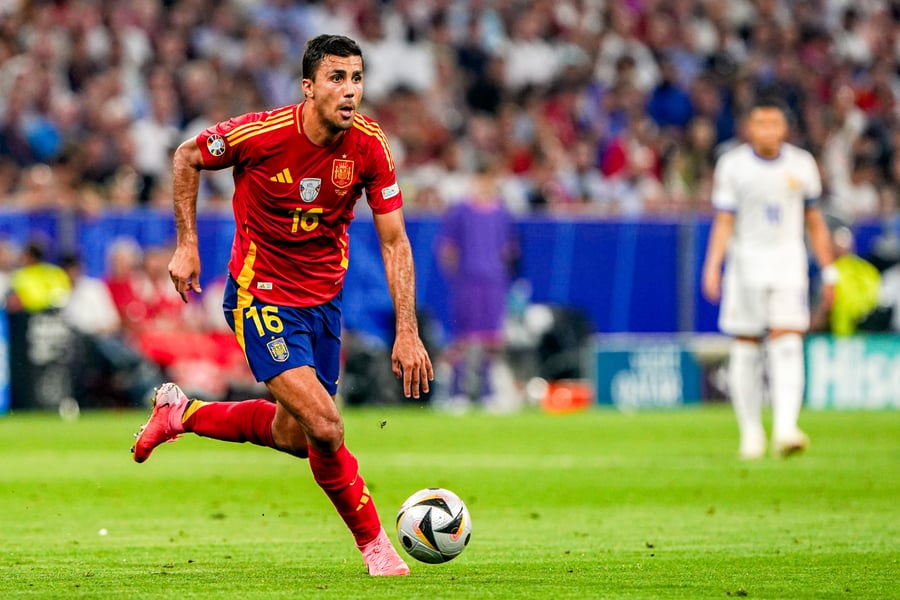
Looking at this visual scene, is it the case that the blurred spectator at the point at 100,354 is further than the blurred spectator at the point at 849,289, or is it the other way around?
the blurred spectator at the point at 849,289

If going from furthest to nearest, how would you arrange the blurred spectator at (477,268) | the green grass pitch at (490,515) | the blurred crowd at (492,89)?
the blurred crowd at (492,89) < the blurred spectator at (477,268) < the green grass pitch at (490,515)

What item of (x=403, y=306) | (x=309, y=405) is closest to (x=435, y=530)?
(x=309, y=405)

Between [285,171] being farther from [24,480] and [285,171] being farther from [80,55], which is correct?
[80,55]

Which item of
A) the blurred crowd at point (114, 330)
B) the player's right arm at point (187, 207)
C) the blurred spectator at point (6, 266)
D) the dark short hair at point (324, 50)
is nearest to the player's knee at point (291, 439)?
the player's right arm at point (187, 207)

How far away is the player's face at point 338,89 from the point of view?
280 inches

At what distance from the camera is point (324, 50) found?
7164 millimetres

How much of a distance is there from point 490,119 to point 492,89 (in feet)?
2.42

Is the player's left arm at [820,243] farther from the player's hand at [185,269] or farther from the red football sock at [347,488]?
the player's hand at [185,269]

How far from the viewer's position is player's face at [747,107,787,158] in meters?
13.1

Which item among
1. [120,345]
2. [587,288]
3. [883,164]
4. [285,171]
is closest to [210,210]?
[120,345]

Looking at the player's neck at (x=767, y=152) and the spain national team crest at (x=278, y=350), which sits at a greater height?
the player's neck at (x=767, y=152)

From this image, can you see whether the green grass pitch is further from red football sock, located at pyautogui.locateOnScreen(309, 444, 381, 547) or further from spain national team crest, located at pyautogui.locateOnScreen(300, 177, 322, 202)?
spain national team crest, located at pyautogui.locateOnScreen(300, 177, 322, 202)

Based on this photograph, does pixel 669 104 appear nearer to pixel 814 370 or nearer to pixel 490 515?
pixel 814 370

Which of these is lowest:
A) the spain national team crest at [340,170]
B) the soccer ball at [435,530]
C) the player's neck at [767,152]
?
the soccer ball at [435,530]
